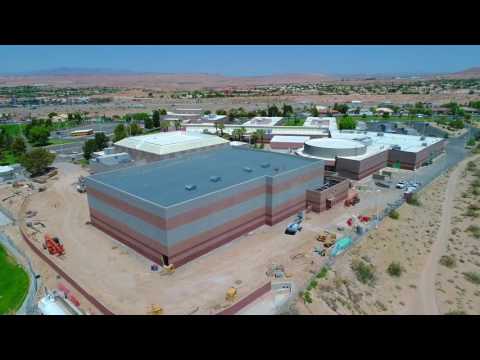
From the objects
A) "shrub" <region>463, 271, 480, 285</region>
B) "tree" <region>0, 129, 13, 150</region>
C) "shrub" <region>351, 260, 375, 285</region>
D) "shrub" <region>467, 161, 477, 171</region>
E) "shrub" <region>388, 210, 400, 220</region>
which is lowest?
"shrub" <region>463, 271, 480, 285</region>

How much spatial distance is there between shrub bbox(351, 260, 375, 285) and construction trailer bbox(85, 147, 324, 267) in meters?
10.7

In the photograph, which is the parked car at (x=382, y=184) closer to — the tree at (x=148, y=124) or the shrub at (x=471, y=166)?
the shrub at (x=471, y=166)

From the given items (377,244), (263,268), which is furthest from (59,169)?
(377,244)

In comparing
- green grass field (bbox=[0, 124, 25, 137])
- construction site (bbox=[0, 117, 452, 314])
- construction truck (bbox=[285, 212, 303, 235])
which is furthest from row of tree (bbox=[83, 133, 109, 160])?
construction truck (bbox=[285, 212, 303, 235])

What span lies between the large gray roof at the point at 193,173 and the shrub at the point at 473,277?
21.2 meters

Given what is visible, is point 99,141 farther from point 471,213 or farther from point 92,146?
point 471,213

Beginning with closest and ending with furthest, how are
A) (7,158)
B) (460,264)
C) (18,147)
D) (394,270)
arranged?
(394,270)
(460,264)
(18,147)
(7,158)

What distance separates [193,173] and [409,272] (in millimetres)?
25596

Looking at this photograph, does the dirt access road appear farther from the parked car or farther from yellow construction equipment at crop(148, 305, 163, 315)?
yellow construction equipment at crop(148, 305, 163, 315)

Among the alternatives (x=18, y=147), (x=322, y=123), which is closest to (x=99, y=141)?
(x=18, y=147)

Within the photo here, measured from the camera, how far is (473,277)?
3350 cm

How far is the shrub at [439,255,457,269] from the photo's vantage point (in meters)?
35.2

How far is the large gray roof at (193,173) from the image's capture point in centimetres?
3516
